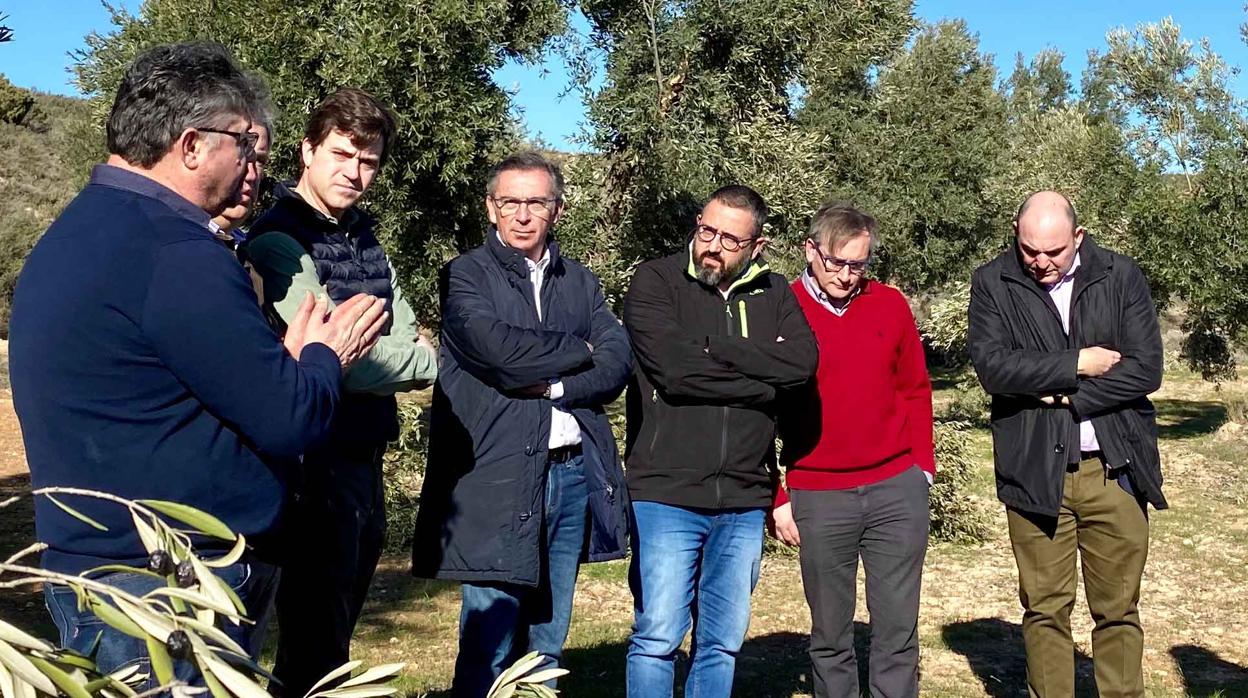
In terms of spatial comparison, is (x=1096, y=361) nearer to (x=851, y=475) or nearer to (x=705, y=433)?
(x=851, y=475)

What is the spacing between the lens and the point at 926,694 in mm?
5652

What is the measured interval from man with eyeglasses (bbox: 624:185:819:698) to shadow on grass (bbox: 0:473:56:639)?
2.44 metres

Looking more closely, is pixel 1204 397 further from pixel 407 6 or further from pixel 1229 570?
pixel 407 6

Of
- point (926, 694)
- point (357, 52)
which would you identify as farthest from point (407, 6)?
point (926, 694)

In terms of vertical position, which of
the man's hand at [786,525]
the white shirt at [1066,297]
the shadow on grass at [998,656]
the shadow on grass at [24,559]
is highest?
the white shirt at [1066,297]

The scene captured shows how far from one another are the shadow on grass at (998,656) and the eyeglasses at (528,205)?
345cm

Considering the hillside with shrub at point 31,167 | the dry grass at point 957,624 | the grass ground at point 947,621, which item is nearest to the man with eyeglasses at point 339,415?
the grass ground at point 947,621

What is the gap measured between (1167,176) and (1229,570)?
38.1 feet

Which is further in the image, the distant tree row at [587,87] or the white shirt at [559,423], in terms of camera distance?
the distant tree row at [587,87]

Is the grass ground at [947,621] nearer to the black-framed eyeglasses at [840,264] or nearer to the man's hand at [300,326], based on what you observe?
the black-framed eyeglasses at [840,264]

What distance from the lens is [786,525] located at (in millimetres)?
4480

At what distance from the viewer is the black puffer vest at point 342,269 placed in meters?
3.31

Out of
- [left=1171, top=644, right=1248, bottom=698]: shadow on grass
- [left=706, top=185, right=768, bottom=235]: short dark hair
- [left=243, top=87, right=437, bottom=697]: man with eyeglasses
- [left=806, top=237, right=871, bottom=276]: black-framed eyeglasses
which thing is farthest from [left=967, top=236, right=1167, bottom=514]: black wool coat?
[left=243, top=87, right=437, bottom=697]: man with eyeglasses

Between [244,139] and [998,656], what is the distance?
17.9 ft
